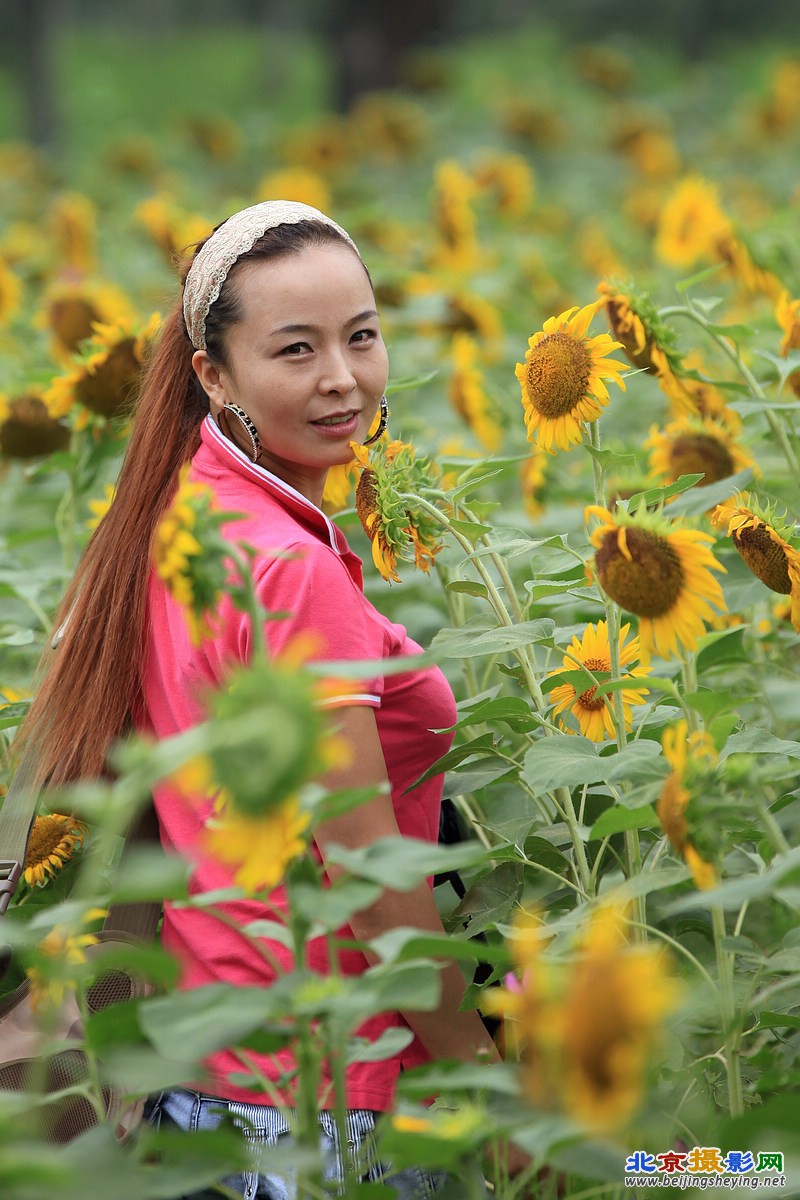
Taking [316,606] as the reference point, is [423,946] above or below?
below

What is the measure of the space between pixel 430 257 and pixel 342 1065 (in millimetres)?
2947

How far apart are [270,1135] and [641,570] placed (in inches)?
19.1

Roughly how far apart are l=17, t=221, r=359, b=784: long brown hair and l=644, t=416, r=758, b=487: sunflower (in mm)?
478

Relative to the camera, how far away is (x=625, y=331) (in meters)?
1.45

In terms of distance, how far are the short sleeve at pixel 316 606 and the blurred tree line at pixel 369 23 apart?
17.9 ft

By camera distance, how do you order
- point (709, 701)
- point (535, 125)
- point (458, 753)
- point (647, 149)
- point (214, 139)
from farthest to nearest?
point (214, 139)
point (535, 125)
point (647, 149)
point (458, 753)
point (709, 701)

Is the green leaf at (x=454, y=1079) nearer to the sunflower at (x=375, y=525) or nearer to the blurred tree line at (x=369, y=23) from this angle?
the sunflower at (x=375, y=525)

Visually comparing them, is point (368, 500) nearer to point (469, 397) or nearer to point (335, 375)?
point (335, 375)

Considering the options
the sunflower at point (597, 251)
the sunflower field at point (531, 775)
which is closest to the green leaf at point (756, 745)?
the sunflower field at point (531, 775)

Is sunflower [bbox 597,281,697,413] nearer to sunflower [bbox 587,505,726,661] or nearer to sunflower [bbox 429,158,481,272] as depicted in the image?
sunflower [bbox 587,505,726,661]

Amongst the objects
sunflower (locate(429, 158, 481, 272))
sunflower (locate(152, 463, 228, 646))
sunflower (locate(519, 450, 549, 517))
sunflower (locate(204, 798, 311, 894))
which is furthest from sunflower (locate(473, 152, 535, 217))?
sunflower (locate(204, 798, 311, 894))

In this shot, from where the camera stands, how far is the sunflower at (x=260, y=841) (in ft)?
2.47

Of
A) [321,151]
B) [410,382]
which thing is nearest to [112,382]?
[410,382]

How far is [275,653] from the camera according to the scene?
1104 millimetres
